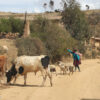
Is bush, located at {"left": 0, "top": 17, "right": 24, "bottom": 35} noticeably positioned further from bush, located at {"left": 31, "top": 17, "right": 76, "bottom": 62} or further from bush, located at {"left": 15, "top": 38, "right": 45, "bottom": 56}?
bush, located at {"left": 15, "top": 38, "right": 45, "bottom": 56}

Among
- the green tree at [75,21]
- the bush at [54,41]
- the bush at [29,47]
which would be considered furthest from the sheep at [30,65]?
the green tree at [75,21]

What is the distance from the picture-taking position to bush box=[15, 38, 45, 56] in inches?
1033

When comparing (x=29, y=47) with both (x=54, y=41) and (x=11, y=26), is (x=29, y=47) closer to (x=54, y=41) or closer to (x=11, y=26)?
(x=54, y=41)

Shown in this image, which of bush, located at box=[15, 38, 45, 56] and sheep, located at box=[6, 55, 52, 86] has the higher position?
sheep, located at box=[6, 55, 52, 86]

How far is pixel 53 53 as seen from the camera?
31.9 meters

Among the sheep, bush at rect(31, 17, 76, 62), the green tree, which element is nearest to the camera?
the sheep

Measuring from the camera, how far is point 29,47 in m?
27.2

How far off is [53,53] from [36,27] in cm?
820

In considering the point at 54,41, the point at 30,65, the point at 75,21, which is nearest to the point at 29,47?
the point at 54,41

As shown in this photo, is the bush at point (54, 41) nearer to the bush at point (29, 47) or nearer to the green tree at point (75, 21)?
the bush at point (29, 47)

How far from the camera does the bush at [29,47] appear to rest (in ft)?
86.1

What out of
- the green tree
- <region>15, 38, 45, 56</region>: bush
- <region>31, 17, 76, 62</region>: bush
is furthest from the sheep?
the green tree

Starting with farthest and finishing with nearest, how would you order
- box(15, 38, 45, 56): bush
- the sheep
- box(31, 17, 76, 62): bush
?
box(31, 17, 76, 62): bush
box(15, 38, 45, 56): bush
the sheep

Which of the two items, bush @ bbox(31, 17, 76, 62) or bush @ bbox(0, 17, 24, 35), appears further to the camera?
bush @ bbox(0, 17, 24, 35)
